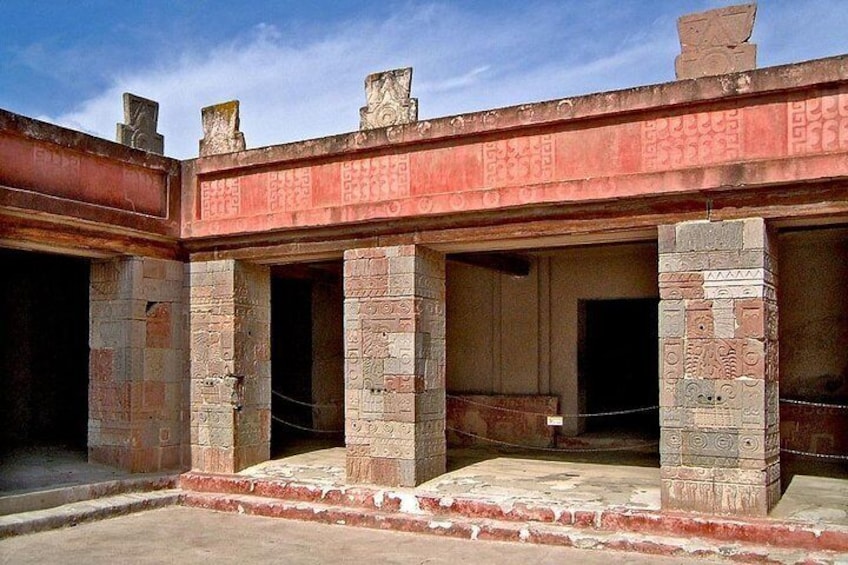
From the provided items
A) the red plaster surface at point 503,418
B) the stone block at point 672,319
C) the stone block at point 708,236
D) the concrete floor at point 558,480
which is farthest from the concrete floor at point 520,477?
the stone block at point 708,236

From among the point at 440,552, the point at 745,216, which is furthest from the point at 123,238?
the point at 745,216

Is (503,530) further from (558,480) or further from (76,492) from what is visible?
(76,492)

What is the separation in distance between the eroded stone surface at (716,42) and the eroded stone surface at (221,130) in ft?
14.6

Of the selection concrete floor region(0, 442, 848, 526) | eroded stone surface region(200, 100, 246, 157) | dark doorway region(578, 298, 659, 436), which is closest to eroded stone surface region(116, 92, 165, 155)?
eroded stone surface region(200, 100, 246, 157)

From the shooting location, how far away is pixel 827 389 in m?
8.57

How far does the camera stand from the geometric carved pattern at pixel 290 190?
26.5ft

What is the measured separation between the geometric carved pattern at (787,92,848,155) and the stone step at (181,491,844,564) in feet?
9.06

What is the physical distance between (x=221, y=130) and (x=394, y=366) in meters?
3.34

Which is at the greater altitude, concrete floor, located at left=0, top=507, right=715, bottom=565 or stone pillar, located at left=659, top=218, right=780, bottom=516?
stone pillar, located at left=659, top=218, right=780, bottom=516

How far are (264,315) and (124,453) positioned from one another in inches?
76.1

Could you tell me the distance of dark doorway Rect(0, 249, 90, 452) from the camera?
1059cm

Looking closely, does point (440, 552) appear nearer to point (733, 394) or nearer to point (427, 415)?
point (427, 415)

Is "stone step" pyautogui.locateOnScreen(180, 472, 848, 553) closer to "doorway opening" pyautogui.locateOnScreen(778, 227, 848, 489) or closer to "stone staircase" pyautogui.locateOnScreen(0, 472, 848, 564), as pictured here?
"stone staircase" pyautogui.locateOnScreen(0, 472, 848, 564)

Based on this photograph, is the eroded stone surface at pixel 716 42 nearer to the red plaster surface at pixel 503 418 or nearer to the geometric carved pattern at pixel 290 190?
the geometric carved pattern at pixel 290 190
